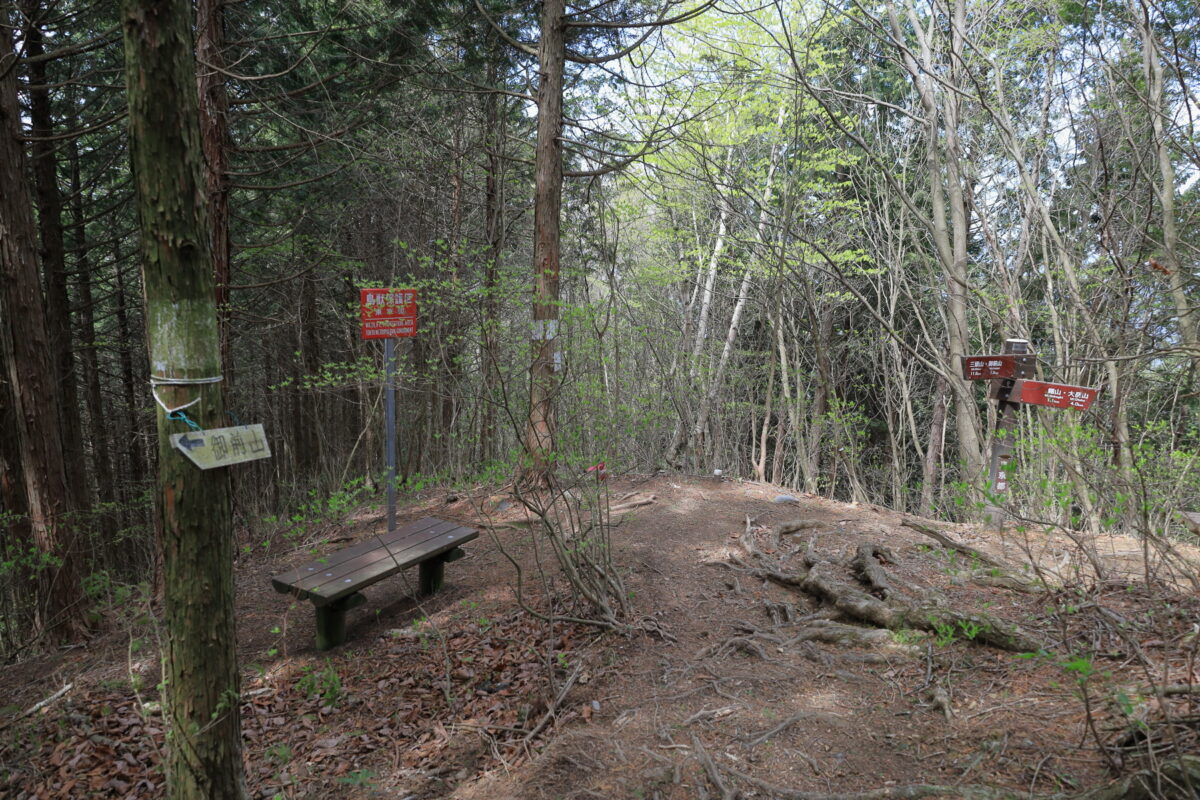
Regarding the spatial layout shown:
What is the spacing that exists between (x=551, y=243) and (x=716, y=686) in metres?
4.84

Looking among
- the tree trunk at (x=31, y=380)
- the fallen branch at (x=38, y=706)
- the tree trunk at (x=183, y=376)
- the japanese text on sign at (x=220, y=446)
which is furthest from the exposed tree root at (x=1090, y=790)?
the tree trunk at (x=31, y=380)

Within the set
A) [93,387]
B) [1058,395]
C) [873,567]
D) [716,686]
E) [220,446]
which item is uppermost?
[220,446]

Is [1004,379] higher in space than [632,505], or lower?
higher

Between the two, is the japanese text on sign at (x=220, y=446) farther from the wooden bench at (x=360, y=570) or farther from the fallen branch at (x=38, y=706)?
the fallen branch at (x=38, y=706)

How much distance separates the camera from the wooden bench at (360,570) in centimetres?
423

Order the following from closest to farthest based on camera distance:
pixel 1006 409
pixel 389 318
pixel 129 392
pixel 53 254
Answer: pixel 1006 409
pixel 389 318
pixel 53 254
pixel 129 392

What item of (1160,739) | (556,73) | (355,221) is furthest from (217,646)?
(355,221)

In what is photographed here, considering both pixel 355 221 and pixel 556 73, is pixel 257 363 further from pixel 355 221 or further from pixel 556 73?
pixel 556 73

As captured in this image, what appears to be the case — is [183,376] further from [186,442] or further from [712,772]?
[712,772]

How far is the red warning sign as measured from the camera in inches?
229

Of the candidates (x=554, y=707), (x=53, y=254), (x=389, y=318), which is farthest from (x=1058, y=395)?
(x=53, y=254)

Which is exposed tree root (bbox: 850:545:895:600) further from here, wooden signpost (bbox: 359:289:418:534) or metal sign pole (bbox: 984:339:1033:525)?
wooden signpost (bbox: 359:289:418:534)

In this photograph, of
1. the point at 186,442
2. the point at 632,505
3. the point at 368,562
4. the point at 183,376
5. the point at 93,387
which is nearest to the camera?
the point at 186,442

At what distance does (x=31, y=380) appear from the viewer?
213 inches
